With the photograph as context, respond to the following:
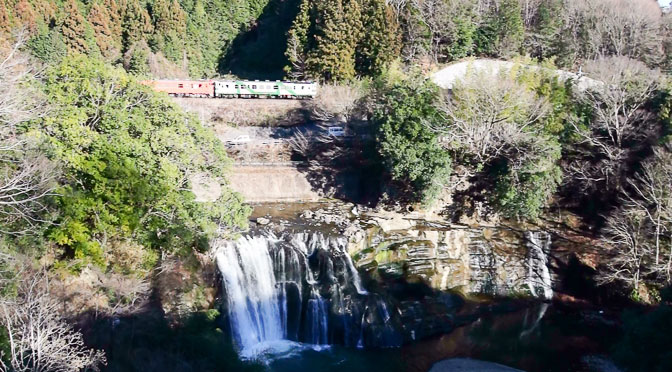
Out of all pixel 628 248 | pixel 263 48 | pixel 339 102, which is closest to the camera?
pixel 628 248

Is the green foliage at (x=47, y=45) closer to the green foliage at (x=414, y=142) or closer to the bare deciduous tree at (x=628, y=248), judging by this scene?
the green foliage at (x=414, y=142)

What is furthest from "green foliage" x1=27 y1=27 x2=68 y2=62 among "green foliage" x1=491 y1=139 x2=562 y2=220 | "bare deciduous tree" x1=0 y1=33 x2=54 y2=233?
"green foliage" x1=491 y1=139 x2=562 y2=220

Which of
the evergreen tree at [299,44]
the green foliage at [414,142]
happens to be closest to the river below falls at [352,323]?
the green foliage at [414,142]

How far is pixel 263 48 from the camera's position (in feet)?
183

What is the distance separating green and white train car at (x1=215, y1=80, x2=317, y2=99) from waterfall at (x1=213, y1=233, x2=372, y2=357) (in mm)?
21960

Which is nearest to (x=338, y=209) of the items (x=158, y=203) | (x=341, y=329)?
(x=341, y=329)

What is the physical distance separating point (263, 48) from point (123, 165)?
40.7m

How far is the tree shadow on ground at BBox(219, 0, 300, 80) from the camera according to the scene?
2137 inches

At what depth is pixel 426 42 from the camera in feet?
143

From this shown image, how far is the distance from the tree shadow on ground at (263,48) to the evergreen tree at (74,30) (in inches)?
571

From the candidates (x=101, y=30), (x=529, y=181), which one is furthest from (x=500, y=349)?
(x=101, y=30)

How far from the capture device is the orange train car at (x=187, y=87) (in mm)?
40812

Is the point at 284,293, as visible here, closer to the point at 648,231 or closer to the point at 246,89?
the point at 648,231

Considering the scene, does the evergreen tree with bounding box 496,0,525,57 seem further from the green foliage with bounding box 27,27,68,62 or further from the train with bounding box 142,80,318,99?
the green foliage with bounding box 27,27,68,62
